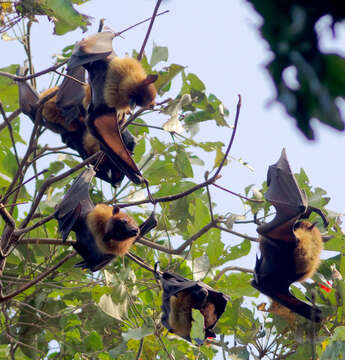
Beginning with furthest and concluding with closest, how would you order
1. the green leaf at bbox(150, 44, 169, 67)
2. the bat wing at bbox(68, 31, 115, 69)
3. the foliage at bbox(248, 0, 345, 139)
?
the green leaf at bbox(150, 44, 169, 67) < the bat wing at bbox(68, 31, 115, 69) < the foliage at bbox(248, 0, 345, 139)

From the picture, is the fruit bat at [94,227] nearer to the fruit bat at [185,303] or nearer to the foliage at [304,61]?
the fruit bat at [185,303]

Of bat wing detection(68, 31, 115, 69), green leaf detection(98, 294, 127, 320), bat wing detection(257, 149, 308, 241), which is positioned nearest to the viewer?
green leaf detection(98, 294, 127, 320)

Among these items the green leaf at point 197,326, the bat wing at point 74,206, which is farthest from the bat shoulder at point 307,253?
the bat wing at point 74,206

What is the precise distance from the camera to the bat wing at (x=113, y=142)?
398cm

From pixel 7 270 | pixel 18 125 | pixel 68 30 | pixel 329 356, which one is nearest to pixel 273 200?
pixel 329 356

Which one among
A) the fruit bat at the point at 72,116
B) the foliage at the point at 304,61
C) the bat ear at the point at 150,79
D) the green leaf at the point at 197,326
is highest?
the foliage at the point at 304,61

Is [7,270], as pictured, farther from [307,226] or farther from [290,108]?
[290,108]

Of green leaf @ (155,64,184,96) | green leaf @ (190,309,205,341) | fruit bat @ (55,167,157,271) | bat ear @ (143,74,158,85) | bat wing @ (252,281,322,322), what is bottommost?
bat wing @ (252,281,322,322)

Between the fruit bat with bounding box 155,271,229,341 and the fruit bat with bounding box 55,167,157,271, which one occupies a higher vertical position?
the fruit bat with bounding box 55,167,157,271

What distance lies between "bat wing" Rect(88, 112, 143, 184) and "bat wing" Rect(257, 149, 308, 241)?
114 centimetres

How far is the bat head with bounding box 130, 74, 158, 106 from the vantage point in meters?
3.79

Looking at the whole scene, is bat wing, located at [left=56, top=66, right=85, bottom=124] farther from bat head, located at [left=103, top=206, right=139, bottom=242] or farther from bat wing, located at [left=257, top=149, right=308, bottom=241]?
bat wing, located at [left=257, top=149, right=308, bottom=241]

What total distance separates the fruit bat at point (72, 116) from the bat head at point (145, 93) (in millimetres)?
880

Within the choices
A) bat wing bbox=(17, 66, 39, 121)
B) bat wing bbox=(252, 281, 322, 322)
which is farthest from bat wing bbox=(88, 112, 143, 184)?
bat wing bbox=(252, 281, 322, 322)
